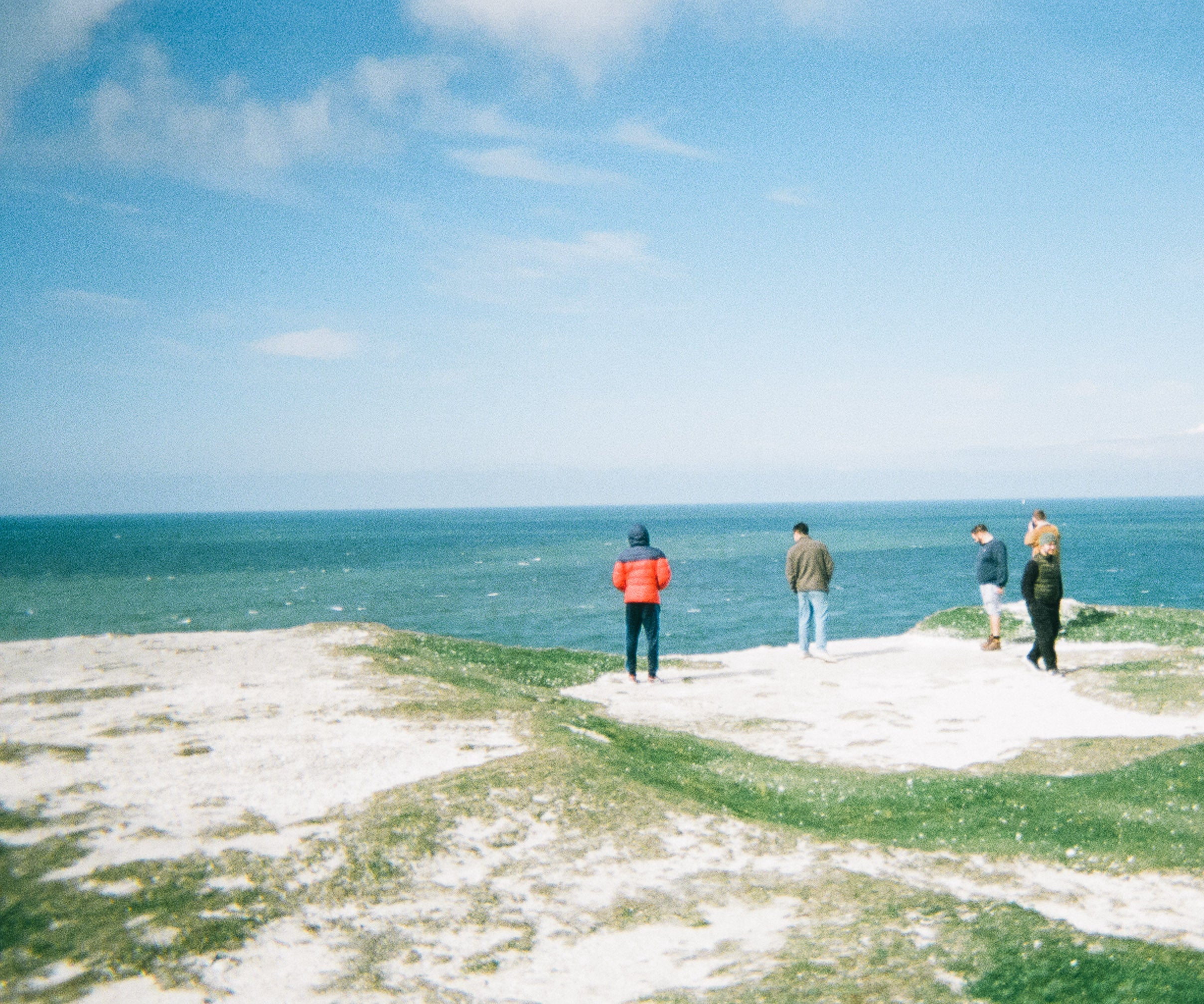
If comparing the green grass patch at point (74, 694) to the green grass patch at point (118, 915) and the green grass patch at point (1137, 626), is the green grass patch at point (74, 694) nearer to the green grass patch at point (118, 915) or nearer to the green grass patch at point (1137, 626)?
the green grass patch at point (118, 915)

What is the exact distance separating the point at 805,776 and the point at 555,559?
101 metres

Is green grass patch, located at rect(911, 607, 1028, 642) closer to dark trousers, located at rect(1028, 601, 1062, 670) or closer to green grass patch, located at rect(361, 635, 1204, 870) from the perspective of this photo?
dark trousers, located at rect(1028, 601, 1062, 670)

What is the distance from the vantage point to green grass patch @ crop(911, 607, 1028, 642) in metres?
23.6

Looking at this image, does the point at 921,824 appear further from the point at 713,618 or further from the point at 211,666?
the point at 713,618

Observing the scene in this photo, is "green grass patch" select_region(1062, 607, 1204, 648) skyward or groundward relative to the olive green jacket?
groundward

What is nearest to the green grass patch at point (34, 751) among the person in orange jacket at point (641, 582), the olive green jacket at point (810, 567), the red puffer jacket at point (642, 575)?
the person in orange jacket at point (641, 582)

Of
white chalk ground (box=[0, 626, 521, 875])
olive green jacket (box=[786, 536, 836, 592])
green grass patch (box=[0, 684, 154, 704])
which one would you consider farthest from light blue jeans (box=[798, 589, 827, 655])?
green grass patch (box=[0, 684, 154, 704])

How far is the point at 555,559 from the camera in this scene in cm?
11175

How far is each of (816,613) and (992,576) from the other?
4.32 metres

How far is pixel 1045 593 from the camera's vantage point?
1650cm

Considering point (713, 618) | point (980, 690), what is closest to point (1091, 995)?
point (980, 690)

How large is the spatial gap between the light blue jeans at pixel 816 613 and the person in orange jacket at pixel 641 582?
12.3 feet

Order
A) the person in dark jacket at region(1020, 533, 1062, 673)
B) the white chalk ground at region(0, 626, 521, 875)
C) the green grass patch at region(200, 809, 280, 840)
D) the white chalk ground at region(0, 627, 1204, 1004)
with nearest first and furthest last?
the white chalk ground at region(0, 627, 1204, 1004) → the green grass patch at region(200, 809, 280, 840) → the white chalk ground at region(0, 626, 521, 875) → the person in dark jacket at region(1020, 533, 1062, 673)

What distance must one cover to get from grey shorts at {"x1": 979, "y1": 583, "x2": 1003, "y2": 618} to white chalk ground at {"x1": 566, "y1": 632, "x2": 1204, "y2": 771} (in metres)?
0.98
